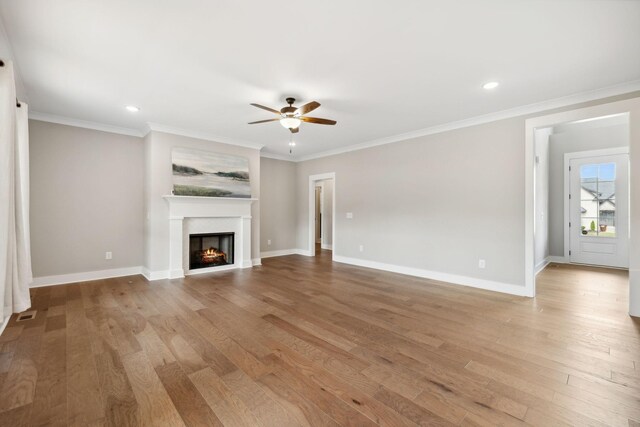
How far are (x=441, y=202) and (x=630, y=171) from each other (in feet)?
7.06

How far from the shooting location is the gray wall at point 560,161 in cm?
582

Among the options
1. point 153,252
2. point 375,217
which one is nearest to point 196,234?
point 153,252

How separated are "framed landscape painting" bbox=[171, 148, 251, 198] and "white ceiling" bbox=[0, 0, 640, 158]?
1.05m

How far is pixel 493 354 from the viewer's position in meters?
2.25

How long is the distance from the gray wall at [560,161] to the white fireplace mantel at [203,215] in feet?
22.7

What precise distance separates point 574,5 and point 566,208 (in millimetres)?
5858

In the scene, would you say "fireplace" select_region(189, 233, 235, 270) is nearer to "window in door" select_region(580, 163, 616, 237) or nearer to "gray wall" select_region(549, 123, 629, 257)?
"gray wall" select_region(549, 123, 629, 257)

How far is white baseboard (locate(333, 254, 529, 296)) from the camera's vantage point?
3900mm

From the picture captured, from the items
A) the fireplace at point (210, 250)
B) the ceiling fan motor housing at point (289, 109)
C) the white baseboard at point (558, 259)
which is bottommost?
the white baseboard at point (558, 259)

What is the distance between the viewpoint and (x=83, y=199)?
4.50 meters

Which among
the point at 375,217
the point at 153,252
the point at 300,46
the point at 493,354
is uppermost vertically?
the point at 300,46

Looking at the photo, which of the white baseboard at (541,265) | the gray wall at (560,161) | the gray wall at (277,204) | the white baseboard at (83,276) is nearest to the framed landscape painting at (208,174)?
the gray wall at (277,204)

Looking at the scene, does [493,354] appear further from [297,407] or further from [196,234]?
[196,234]

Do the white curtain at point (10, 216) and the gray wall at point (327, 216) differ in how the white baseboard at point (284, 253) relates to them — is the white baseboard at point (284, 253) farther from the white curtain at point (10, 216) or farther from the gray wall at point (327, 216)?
the white curtain at point (10, 216)
